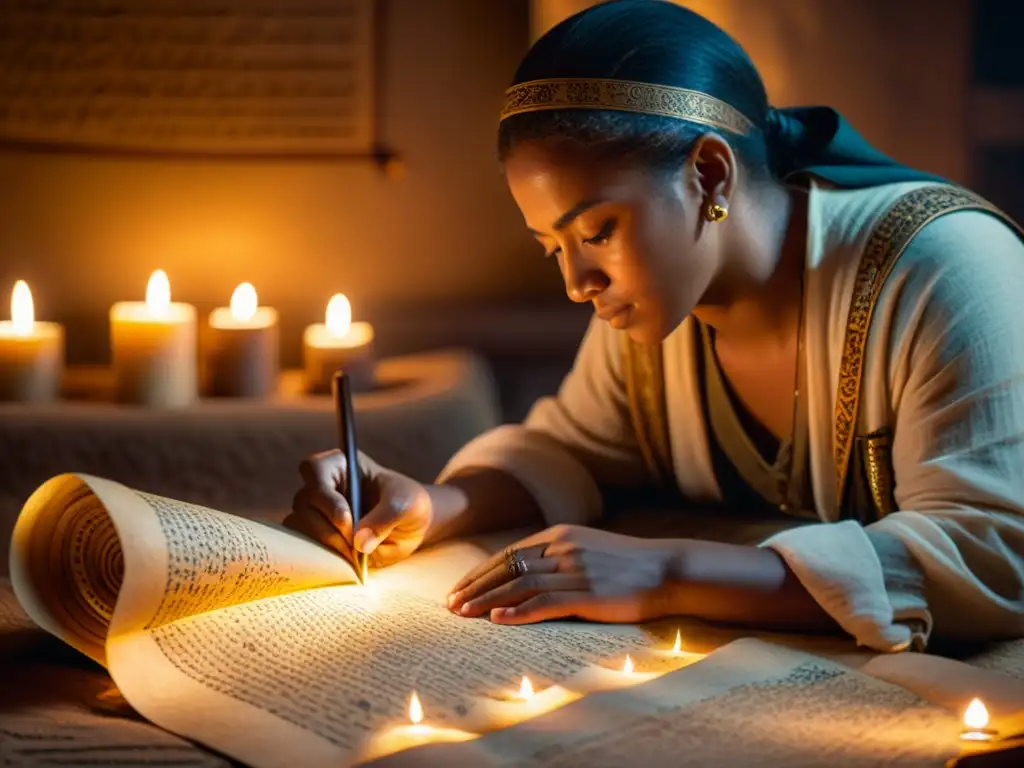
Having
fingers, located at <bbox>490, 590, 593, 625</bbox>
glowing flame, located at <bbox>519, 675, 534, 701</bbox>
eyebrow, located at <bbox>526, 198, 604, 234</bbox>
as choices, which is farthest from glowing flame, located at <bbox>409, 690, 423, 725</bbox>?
eyebrow, located at <bbox>526, 198, 604, 234</bbox>

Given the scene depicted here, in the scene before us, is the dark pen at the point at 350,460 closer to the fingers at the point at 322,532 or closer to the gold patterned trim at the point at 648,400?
the fingers at the point at 322,532

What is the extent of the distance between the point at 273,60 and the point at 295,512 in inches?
65.0

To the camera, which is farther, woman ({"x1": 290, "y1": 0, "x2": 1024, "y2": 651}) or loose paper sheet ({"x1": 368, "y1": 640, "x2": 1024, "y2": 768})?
woman ({"x1": 290, "y1": 0, "x2": 1024, "y2": 651})

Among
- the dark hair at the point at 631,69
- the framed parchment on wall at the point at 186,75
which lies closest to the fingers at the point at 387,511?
the dark hair at the point at 631,69

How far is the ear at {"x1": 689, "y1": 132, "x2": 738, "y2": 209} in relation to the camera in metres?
1.78

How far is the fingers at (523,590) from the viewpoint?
66.7 inches

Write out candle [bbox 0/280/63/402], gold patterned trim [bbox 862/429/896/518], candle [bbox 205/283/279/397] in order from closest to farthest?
gold patterned trim [bbox 862/429/896/518] → candle [bbox 0/280/63/402] → candle [bbox 205/283/279/397]

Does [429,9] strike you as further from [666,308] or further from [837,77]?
[666,308]

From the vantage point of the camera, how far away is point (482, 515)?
2061mm

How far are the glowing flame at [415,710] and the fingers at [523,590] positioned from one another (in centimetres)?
30

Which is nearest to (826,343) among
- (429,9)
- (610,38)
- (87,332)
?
(610,38)

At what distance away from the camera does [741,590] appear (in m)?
1.67

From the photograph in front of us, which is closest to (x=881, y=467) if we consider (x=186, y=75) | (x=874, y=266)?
(x=874, y=266)

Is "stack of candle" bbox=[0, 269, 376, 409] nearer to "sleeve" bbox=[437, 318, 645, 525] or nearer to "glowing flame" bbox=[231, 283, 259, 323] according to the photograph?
"glowing flame" bbox=[231, 283, 259, 323]
